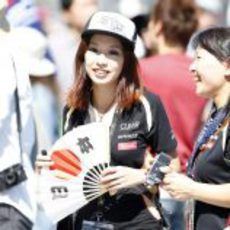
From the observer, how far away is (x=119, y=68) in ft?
18.7

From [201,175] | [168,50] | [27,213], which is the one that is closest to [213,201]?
[201,175]

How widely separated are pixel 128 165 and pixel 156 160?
40 cm

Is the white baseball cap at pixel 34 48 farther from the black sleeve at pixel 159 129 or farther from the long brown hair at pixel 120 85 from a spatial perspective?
the black sleeve at pixel 159 129

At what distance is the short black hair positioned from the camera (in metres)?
5.44

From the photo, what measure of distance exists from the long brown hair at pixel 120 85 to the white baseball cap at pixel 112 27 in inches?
2.0

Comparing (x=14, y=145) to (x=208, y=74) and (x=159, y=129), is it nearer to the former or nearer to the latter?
(x=159, y=129)

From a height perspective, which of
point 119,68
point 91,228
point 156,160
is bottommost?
point 91,228

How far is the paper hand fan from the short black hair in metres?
0.61

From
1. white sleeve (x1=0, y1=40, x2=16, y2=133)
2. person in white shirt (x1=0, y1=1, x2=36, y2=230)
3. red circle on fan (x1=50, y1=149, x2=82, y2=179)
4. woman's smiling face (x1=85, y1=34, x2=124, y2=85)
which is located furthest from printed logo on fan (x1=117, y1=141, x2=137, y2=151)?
white sleeve (x1=0, y1=40, x2=16, y2=133)

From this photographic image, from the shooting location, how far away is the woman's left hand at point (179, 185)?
5.16m

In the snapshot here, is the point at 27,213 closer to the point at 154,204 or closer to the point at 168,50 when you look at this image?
the point at 154,204

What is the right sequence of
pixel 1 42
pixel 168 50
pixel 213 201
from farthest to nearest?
1. pixel 168 50
2. pixel 1 42
3. pixel 213 201

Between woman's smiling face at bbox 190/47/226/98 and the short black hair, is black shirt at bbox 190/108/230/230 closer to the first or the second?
woman's smiling face at bbox 190/47/226/98

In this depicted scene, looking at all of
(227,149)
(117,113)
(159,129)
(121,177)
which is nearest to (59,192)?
(121,177)
